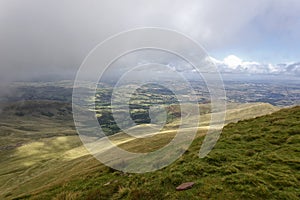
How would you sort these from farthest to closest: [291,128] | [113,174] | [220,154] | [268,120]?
[268,120], [291,128], [113,174], [220,154]

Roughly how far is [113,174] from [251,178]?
1422 centimetres

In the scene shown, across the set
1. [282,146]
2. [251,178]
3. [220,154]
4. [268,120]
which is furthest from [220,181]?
[268,120]

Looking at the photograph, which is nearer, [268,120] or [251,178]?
[251,178]

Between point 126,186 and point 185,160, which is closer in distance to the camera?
point 126,186

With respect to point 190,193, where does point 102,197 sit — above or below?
below

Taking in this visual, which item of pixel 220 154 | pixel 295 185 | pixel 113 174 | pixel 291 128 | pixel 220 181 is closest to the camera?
pixel 295 185

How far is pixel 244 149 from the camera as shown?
2638 centimetres

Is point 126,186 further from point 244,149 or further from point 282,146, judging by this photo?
point 282,146

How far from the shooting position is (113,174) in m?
26.7

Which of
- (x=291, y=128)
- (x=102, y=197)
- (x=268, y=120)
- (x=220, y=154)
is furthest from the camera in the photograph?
(x=268, y=120)

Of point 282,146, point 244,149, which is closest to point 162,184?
point 244,149

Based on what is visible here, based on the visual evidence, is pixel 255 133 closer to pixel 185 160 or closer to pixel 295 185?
pixel 185 160

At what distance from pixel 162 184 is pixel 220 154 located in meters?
7.89

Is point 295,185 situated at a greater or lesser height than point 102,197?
greater
